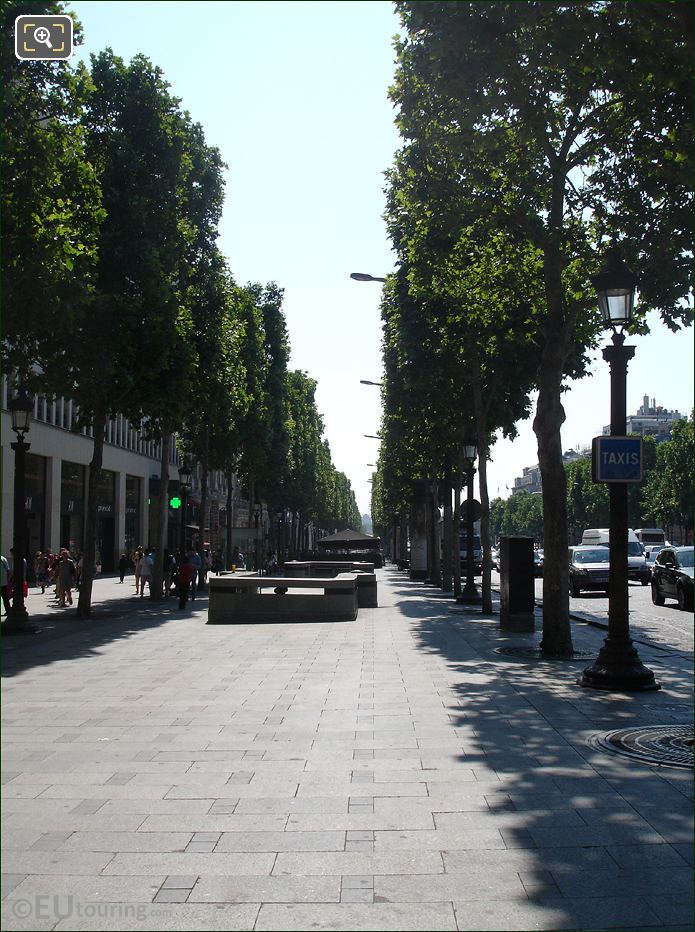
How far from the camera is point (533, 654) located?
1433 centimetres

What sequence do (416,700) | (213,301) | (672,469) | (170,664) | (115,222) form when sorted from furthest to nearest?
(672,469) < (213,301) < (115,222) < (170,664) < (416,700)

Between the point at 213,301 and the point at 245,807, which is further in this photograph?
the point at 213,301

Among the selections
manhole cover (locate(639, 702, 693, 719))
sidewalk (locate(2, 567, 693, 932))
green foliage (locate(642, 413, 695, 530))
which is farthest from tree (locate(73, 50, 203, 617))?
green foliage (locate(642, 413, 695, 530))

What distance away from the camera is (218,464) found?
4272cm

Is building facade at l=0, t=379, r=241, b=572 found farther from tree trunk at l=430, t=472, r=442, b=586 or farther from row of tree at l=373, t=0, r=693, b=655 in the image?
row of tree at l=373, t=0, r=693, b=655

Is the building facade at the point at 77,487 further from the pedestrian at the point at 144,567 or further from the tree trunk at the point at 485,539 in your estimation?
the tree trunk at the point at 485,539

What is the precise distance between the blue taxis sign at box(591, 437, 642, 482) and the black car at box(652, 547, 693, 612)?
48.3 ft

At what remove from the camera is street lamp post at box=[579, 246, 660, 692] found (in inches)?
420

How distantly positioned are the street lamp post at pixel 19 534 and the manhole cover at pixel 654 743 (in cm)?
1339

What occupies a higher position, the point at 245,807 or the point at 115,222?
the point at 115,222

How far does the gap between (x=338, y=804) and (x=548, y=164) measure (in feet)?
35.4

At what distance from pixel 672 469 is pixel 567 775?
85916 millimetres

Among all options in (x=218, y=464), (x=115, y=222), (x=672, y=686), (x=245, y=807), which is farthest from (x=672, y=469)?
(x=245, y=807)

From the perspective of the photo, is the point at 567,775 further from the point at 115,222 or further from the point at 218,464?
the point at 218,464
